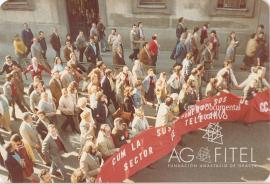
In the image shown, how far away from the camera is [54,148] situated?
10.6 ft

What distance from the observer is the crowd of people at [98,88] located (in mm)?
3012

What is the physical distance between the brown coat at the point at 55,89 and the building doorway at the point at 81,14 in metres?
0.33

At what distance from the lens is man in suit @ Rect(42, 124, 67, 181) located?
126 inches

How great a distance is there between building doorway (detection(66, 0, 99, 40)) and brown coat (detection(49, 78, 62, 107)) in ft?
1.08

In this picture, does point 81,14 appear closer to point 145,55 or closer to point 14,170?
point 145,55

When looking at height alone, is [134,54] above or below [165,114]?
above

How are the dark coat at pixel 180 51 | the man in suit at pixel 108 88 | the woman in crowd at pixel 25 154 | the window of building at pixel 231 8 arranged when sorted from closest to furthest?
the window of building at pixel 231 8 → the dark coat at pixel 180 51 → the man in suit at pixel 108 88 → the woman in crowd at pixel 25 154

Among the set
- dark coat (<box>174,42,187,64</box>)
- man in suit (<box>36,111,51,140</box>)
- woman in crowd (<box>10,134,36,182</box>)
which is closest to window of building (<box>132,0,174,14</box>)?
dark coat (<box>174,42,187,64</box>)

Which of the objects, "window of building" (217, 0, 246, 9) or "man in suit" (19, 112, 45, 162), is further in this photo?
"man in suit" (19, 112, 45, 162)

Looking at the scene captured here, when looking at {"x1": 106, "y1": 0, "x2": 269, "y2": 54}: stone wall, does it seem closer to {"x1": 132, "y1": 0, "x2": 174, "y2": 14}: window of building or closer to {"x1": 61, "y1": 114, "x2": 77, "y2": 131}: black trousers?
{"x1": 132, "y1": 0, "x2": 174, "y2": 14}: window of building

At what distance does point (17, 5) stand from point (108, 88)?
0.80 m

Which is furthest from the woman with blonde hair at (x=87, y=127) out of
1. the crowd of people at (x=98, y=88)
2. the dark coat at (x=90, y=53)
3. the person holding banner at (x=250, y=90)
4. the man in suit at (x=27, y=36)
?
the person holding banner at (x=250, y=90)

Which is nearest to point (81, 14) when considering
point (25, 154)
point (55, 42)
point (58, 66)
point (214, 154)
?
point (55, 42)

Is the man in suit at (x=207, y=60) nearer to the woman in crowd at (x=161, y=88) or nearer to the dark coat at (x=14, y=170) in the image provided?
the woman in crowd at (x=161, y=88)
